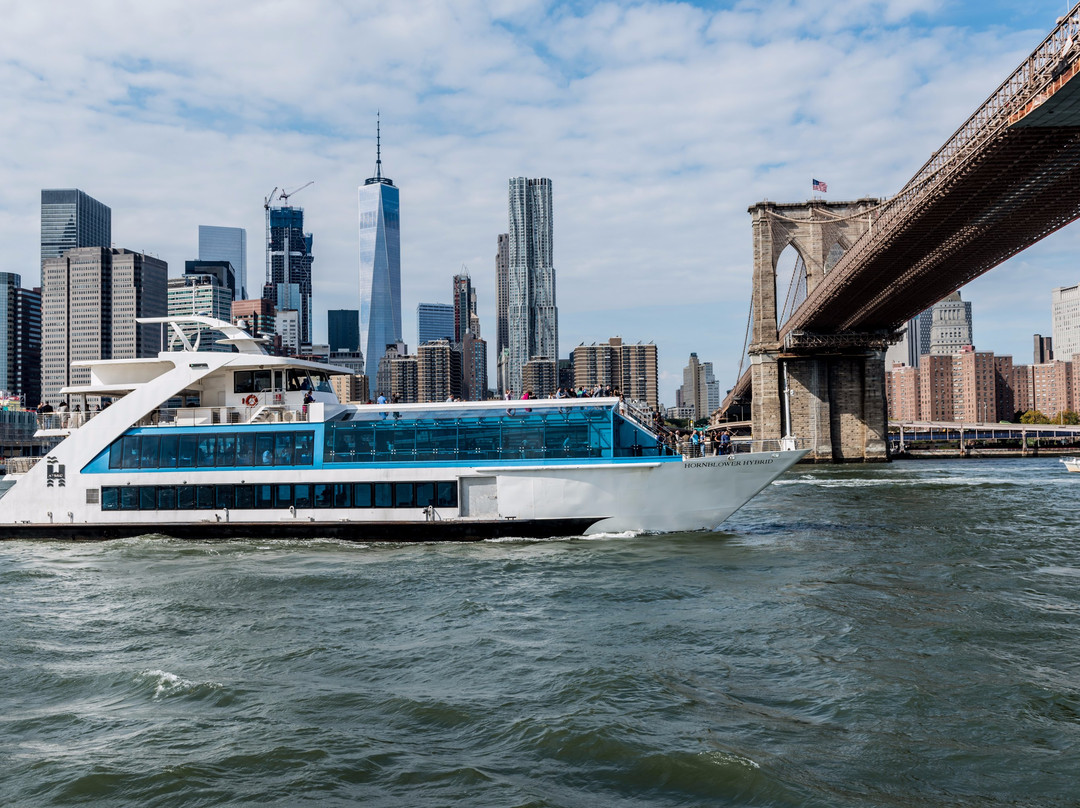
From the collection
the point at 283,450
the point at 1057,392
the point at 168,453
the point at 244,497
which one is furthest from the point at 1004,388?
the point at 168,453

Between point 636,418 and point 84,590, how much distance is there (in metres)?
13.3

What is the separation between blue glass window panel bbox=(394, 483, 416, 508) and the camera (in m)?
22.2

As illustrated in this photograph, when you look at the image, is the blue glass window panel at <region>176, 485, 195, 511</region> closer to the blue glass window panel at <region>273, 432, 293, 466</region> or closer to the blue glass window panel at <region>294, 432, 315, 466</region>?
the blue glass window panel at <region>273, 432, 293, 466</region>

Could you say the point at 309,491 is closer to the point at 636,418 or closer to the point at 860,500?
the point at 636,418

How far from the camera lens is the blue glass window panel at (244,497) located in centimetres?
2298

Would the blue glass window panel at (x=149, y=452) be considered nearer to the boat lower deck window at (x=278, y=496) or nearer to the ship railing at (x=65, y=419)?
the boat lower deck window at (x=278, y=496)

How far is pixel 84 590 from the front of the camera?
17297mm

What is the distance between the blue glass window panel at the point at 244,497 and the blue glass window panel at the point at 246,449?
2.12ft

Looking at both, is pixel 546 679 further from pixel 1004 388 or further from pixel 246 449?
pixel 1004 388


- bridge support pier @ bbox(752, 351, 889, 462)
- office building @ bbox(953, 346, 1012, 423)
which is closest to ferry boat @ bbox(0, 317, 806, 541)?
bridge support pier @ bbox(752, 351, 889, 462)

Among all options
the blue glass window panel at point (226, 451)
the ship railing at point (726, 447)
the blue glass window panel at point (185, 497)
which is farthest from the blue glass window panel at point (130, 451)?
the ship railing at point (726, 447)

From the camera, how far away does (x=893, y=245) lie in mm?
47969

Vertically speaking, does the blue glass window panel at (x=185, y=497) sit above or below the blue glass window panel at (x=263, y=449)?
below

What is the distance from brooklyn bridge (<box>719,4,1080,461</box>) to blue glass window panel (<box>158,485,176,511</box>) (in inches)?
1024
